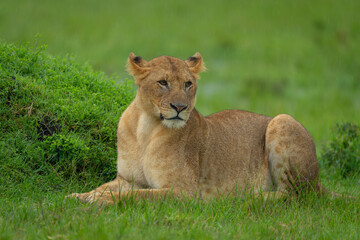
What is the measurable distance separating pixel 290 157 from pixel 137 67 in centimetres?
201

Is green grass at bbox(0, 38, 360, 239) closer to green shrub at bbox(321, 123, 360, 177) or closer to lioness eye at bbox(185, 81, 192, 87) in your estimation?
green shrub at bbox(321, 123, 360, 177)

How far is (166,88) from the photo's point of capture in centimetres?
527

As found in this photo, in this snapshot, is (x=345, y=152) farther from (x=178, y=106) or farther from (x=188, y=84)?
(x=178, y=106)

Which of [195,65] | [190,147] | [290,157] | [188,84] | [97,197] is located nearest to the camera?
[97,197]

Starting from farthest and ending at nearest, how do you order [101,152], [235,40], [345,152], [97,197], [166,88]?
[235,40]
[345,152]
[101,152]
[166,88]
[97,197]

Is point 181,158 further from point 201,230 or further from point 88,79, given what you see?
point 88,79

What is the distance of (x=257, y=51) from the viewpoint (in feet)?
61.6

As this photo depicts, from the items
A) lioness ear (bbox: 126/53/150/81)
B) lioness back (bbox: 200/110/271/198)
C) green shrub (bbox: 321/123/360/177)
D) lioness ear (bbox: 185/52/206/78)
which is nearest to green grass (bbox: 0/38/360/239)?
green shrub (bbox: 321/123/360/177)

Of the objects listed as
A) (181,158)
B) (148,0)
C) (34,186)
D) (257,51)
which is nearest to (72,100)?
(34,186)

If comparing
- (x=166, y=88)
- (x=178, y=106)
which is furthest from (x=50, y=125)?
(x=178, y=106)

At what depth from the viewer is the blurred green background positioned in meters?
16.2

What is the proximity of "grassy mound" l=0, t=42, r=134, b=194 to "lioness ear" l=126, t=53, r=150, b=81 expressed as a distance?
4.03ft

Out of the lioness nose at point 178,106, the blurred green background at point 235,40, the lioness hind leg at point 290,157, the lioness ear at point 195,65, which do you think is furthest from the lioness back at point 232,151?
the blurred green background at point 235,40

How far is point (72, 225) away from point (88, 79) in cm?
350
